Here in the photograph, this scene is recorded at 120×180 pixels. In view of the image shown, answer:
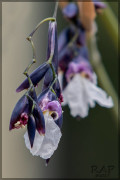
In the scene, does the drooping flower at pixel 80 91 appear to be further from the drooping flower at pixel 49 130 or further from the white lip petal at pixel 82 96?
the drooping flower at pixel 49 130

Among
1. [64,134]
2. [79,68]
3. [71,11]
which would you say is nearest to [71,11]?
[71,11]

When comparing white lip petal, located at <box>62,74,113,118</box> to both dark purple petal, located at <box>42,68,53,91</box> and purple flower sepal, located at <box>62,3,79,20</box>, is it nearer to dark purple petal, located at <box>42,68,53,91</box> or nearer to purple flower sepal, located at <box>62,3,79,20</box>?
purple flower sepal, located at <box>62,3,79,20</box>

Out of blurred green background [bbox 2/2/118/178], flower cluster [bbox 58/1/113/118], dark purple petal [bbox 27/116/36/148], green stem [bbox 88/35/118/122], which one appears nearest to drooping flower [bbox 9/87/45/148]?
dark purple petal [bbox 27/116/36/148]

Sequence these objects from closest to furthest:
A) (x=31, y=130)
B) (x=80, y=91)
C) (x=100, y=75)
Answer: (x=31, y=130), (x=80, y=91), (x=100, y=75)

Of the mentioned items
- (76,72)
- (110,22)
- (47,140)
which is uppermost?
(110,22)

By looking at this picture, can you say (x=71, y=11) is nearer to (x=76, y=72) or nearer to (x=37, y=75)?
(x=76, y=72)

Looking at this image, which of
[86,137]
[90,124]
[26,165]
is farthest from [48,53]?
[86,137]
